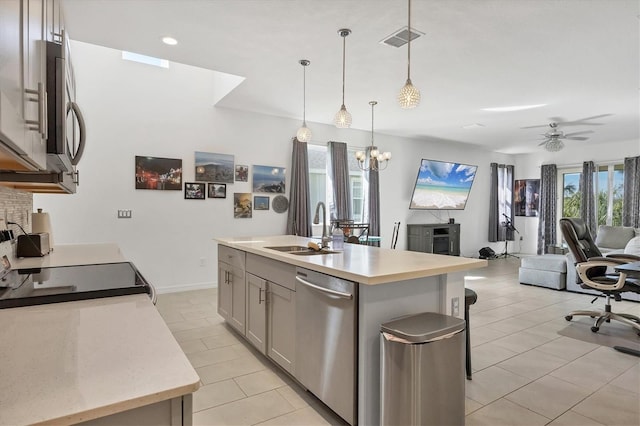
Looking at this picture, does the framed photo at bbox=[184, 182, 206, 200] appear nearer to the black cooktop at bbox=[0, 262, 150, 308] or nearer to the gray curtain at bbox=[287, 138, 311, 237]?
the gray curtain at bbox=[287, 138, 311, 237]

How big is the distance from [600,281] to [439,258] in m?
2.59

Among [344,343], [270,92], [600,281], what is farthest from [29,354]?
[600,281]

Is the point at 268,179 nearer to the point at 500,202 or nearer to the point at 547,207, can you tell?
the point at 500,202

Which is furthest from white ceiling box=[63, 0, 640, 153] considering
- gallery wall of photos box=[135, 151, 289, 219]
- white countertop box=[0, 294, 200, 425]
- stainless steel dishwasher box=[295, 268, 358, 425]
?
white countertop box=[0, 294, 200, 425]

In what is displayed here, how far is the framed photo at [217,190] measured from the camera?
5.38 meters

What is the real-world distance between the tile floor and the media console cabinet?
317 cm

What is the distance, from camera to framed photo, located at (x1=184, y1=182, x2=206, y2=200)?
518 centimetres

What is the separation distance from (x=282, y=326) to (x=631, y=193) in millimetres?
8666

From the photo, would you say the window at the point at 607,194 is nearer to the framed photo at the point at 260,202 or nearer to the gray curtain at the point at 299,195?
the gray curtain at the point at 299,195

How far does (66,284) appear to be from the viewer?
5.08ft

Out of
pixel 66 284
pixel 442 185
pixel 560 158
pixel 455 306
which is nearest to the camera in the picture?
pixel 66 284

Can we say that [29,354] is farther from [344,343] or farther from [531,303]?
[531,303]

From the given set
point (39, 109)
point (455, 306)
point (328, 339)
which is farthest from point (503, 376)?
Answer: point (39, 109)

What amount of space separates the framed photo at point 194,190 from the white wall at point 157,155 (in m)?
0.08
